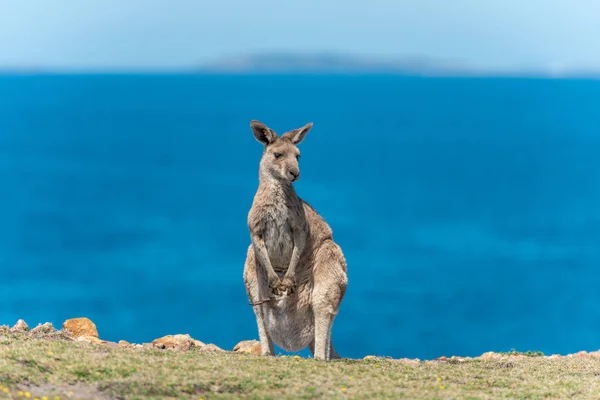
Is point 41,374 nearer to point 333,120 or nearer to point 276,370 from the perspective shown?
point 276,370

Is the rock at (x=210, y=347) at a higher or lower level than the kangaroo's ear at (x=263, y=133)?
lower

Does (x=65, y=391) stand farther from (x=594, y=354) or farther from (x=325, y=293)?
(x=594, y=354)

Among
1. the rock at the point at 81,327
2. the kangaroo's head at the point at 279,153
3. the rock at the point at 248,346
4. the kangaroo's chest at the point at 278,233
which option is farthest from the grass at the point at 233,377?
the kangaroo's head at the point at 279,153

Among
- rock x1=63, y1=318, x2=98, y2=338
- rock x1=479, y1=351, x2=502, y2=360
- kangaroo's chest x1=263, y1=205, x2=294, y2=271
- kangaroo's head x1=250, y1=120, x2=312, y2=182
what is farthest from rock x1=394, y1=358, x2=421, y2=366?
rock x1=63, y1=318, x2=98, y2=338

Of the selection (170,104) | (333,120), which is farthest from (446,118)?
(170,104)

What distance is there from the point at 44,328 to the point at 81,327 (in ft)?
3.91

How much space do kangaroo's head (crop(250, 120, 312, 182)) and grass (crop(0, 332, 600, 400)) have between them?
268 cm

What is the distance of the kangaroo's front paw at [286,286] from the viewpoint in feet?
45.4

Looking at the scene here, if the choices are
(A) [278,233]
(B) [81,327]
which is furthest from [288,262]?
(B) [81,327]

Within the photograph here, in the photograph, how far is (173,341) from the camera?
53.7 feet

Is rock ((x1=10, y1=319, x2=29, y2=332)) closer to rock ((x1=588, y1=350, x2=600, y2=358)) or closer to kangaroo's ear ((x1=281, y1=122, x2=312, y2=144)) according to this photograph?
kangaroo's ear ((x1=281, y1=122, x2=312, y2=144))

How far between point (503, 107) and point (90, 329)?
7285 inches

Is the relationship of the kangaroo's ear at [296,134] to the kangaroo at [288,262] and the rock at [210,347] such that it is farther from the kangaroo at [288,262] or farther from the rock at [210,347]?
the rock at [210,347]

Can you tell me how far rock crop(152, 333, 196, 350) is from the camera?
16.0 metres
